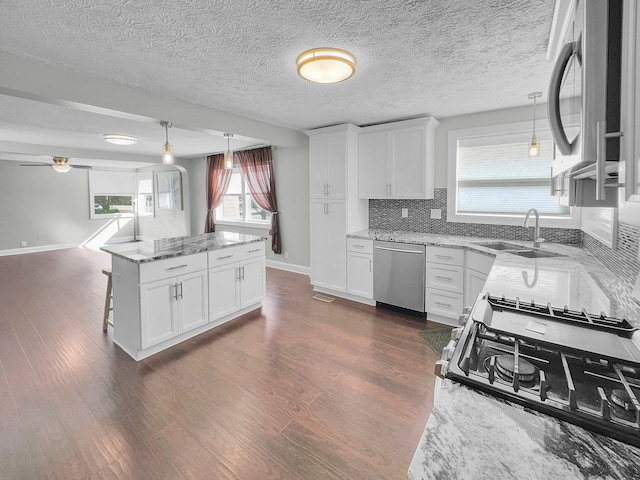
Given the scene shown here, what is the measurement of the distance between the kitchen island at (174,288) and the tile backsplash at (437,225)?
189 centimetres

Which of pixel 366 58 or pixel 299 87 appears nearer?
pixel 366 58

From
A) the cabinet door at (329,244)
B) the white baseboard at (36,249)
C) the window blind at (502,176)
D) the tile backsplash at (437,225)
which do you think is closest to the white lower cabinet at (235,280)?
the cabinet door at (329,244)

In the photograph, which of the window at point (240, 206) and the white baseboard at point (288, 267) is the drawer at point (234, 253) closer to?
the white baseboard at point (288, 267)

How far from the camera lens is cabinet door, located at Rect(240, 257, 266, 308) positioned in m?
3.61

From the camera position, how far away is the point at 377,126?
13.2ft

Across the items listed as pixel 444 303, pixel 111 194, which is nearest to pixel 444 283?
pixel 444 303

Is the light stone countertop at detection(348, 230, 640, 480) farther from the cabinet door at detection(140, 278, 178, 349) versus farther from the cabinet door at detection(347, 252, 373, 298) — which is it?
the cabinet door at detection(347, 252, 373, 298)

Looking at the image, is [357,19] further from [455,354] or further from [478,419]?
[478,419]

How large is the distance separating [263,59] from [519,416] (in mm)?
2411

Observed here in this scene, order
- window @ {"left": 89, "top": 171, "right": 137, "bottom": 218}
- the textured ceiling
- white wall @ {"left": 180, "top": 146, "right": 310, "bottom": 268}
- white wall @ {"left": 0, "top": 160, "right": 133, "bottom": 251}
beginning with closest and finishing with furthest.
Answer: the textured ceiling, white wall @ {"left": 180, "top": 146, "right": 310, "bottom": 268}, white wall @ {"left": 0, "top": 160, "right": 133, "bottom": 251}, window @ {"left": 89, "top": 171, "right": 137, "bottom": 218}

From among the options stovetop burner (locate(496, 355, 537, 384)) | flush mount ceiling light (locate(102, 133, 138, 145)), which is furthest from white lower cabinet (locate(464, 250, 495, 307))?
flush mount ceiling light (locate(102, 133, 138, 145))

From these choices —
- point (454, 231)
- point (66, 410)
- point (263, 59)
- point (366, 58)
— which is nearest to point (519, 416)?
point (366, 58)

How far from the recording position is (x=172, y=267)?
9.31ft

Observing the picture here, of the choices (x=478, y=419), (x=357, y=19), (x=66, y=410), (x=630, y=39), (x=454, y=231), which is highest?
(x=357, y=19)
